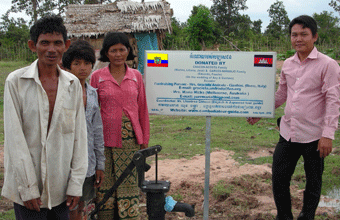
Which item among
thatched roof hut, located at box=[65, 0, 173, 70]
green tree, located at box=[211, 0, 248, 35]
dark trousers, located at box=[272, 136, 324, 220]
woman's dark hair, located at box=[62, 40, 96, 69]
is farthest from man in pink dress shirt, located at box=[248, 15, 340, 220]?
green tree, located at box=[211, 0, 248, 35]

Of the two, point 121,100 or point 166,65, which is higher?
point 166,65

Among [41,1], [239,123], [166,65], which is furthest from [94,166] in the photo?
[41,1]

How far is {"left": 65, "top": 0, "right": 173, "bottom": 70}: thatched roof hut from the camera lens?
10.3 m

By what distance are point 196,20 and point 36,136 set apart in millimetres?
13350

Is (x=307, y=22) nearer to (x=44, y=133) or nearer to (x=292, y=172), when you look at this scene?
(x=292, y=172)

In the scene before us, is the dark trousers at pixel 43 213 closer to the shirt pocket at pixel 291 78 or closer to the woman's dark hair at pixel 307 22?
the shirt pocket at pixel 291 78

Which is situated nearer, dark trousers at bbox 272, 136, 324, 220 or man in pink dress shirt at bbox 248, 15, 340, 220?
man in pink dress shirt at bbox 248, 15, 340, 220

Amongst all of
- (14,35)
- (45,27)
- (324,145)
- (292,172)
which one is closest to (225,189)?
(292,172)

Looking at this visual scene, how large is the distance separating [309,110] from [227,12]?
84.5ft

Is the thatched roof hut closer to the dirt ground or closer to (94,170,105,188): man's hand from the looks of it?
the dirt ground

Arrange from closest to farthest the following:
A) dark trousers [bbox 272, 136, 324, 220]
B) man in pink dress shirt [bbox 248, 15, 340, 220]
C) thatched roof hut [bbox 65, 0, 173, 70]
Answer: man in pink dress shirt [bbox 248, 15, 340, 220]
dark trousers [bbox 272, 136, 324, 220]
thatched roof hut [bbox 65, 0, 173, 70]

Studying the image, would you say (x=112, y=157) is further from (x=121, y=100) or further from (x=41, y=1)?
(x=41, y=1)

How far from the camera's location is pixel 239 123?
770cm

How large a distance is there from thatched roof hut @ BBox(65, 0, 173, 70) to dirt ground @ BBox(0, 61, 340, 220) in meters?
6.03
